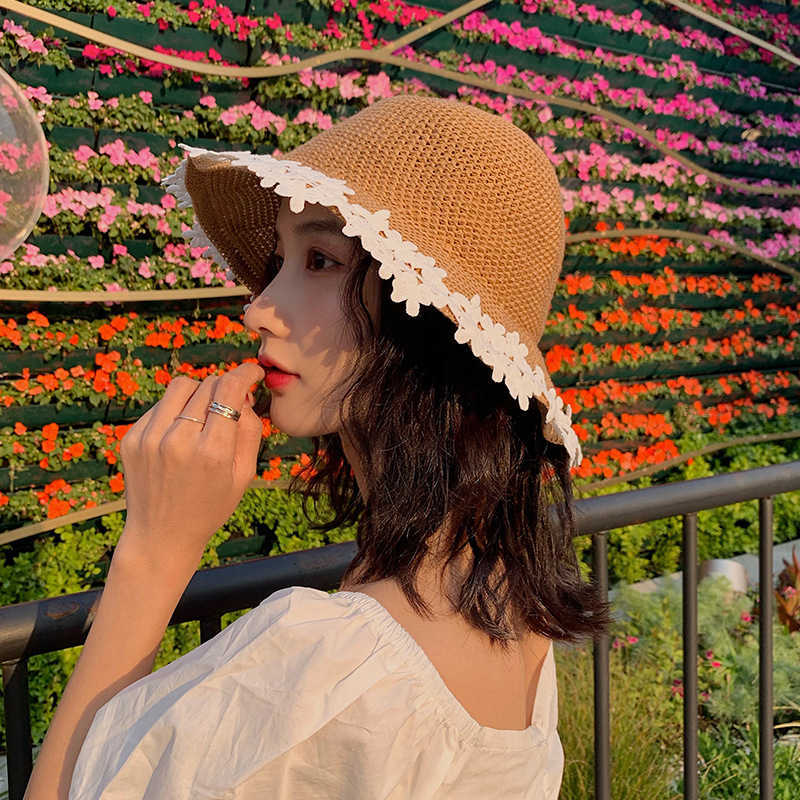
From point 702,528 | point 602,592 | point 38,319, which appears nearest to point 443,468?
point 602,592

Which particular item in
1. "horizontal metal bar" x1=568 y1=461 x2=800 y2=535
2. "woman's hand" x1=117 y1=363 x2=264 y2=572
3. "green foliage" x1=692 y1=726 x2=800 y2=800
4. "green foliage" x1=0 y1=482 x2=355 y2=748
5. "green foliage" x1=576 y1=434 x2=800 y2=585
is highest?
"woman's hand" x1=117 y1=363 x2=264 y2=572

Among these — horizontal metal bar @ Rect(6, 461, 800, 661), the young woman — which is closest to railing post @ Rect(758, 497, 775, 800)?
horizontal metal bar @ Rect(6, 461, 800, 661)

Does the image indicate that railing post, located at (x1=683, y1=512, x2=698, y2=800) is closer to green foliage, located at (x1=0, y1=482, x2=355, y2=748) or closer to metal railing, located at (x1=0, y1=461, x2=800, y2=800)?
metal railing, located at (x1=0, y1=461, x2=800, y2=800)

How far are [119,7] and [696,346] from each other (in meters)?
3.94

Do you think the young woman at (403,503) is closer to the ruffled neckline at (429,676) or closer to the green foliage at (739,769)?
the ruffled neckline at (429,676)

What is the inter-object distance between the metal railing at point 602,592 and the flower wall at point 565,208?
82 cm

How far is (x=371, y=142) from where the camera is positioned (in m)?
1.28

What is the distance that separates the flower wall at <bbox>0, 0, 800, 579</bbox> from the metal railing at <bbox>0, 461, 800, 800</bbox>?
825 millimetres

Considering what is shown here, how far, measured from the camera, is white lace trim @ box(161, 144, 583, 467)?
114 cm

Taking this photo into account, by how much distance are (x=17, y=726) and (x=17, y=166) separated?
0.93 m

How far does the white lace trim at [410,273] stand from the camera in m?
1.14

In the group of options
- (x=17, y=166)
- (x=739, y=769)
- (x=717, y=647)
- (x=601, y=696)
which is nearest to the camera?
(x=17, y=166)

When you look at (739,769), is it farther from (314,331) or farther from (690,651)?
(314,331)

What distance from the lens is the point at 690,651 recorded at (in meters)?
1.86
